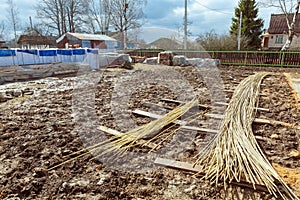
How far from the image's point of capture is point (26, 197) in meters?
1.84

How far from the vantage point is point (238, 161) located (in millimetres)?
2238

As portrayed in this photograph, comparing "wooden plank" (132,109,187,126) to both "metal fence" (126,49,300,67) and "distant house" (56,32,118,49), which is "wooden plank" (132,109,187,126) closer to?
"metal fence" (126,49,300,67)

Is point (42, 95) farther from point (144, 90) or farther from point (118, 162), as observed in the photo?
point (118, 162)

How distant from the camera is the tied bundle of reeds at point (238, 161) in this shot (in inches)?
76.9

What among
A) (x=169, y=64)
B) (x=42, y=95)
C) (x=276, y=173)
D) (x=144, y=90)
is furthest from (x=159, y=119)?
(x=169, y=64)

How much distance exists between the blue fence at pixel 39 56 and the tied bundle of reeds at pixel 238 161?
933cm

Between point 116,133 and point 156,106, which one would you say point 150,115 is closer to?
point 156,106

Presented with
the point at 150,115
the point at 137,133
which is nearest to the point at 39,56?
the point at 150,115

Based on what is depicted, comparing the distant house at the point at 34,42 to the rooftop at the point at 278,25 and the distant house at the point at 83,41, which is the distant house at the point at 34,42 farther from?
the rooftop at the point at 278,25

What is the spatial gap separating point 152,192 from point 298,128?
108 inches

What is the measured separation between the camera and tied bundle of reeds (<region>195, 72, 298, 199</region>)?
1.95m

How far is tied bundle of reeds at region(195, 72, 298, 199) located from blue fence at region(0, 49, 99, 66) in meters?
9.33

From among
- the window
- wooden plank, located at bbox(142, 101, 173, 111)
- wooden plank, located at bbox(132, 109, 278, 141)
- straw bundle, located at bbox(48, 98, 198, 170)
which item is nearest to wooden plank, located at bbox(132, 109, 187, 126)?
wooden plank, located at bbox(132, 109, 278, 141)

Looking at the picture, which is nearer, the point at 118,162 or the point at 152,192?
the point at 152,192
